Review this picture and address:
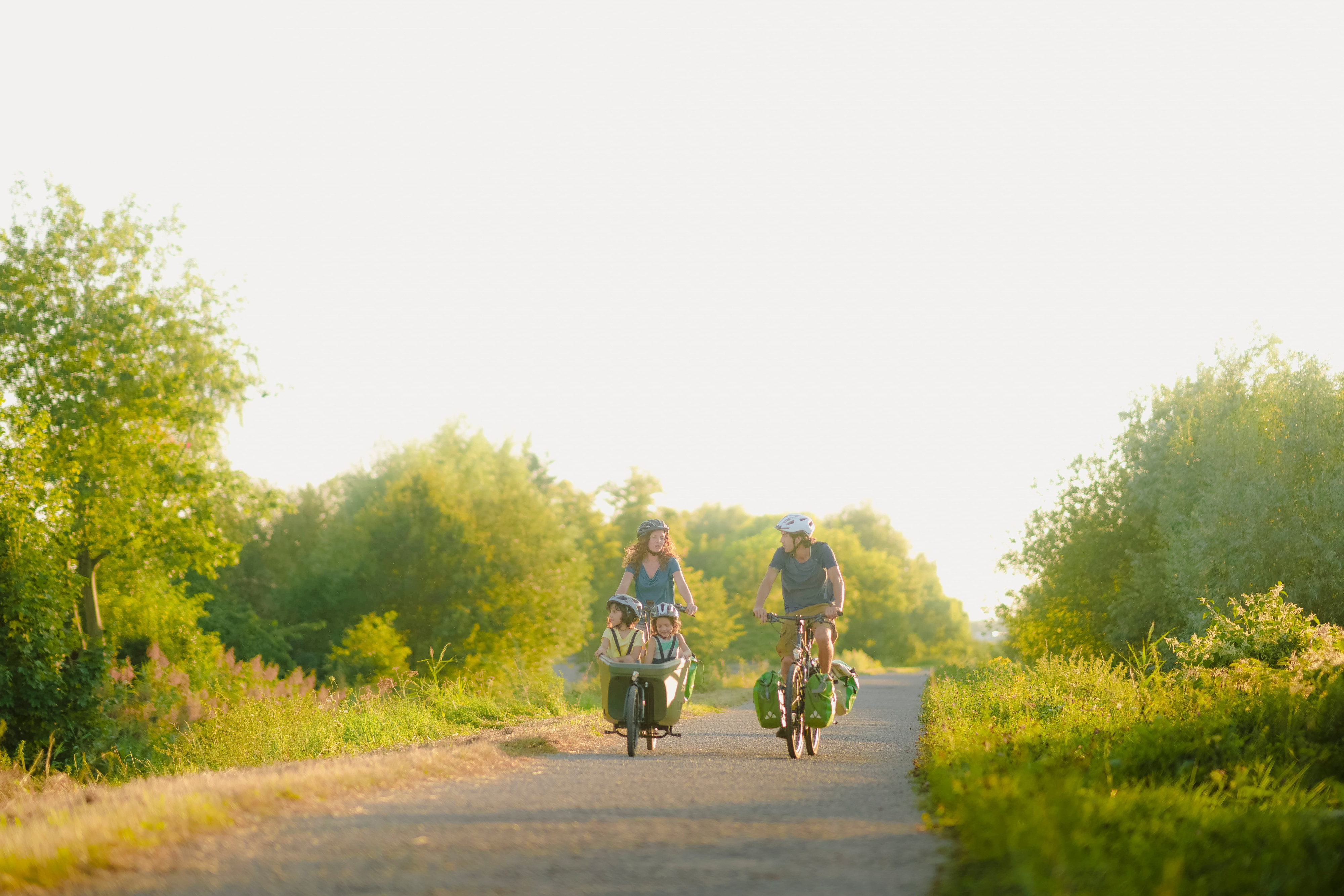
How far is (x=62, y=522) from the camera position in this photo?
22281 mm

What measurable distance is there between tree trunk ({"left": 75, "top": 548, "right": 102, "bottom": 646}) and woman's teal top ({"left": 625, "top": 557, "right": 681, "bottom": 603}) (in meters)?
22.1

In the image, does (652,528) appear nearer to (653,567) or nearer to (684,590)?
(653,567)

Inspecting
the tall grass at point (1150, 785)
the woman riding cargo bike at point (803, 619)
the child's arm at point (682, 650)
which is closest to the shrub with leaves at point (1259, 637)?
the tall grass at point (1150, 785)

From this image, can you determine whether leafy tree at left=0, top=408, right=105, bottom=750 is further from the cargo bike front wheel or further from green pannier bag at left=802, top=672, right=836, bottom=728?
green pannier bag at left=802, top=672, right=836, bottom=728

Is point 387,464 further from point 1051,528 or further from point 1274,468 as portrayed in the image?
point 1274,468

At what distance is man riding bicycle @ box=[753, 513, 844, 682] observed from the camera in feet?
31.3

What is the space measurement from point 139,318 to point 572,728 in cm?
2284

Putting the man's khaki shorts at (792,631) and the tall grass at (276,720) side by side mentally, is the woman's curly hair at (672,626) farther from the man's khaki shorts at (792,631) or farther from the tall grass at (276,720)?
the tall grass at (276,720)

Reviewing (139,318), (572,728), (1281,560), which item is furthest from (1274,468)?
(139,318)

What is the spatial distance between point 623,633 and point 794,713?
173 cm

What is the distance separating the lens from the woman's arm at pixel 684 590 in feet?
31.7

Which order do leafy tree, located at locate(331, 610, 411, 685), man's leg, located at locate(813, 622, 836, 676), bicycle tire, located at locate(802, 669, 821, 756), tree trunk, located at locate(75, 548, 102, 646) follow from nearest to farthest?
bicycle tire, located at locate(802, 669, 821, 756) < man's leg, located at locate(813, 622, 836, 676) < tree trunk, located at locate(75, 548, 102, 646) < leafy tree, located at locate(331, 610, 411, 685)

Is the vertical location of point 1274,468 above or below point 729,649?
above

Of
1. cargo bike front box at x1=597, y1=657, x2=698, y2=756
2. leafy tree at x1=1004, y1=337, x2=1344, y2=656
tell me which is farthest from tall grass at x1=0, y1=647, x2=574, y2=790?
leafy tree at x1=1004, y1=337, x2=1344, y2=656
